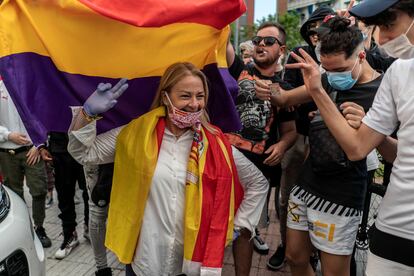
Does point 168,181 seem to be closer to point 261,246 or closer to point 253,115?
→ point 253,115

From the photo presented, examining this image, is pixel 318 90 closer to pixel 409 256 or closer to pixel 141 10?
pixel 409 256

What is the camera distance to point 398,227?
1.69 m

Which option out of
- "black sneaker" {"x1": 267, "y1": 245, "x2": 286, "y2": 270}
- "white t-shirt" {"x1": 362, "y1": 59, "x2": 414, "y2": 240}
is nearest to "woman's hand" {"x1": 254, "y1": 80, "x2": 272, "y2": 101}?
"white t-shirt" {"x1": 362, "y1": 59, "x2": 414, "y2": 240}

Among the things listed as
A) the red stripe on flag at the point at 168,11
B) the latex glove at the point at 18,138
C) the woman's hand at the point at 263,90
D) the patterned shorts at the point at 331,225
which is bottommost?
the patterned shorts at the point at 331,225

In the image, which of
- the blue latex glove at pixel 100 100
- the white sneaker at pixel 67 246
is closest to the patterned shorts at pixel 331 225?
the blue latex glove at pixel 100 100

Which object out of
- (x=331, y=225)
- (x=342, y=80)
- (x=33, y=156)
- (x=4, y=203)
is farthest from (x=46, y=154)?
(x=342, y=80)

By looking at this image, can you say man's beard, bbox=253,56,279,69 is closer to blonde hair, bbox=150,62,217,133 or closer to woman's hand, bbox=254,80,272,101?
woman's hand, bbox=254,80,272,101

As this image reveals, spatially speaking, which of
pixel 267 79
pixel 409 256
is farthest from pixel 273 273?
pixel 409 256

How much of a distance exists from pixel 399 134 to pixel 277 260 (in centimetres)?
232

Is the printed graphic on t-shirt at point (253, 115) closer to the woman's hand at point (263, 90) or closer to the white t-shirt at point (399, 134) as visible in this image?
the woman's hand at point (263, 90)

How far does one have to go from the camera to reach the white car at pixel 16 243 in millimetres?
2092

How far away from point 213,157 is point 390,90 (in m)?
0.97

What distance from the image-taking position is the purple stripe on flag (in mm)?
2139

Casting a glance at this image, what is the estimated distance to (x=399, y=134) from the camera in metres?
1.70
